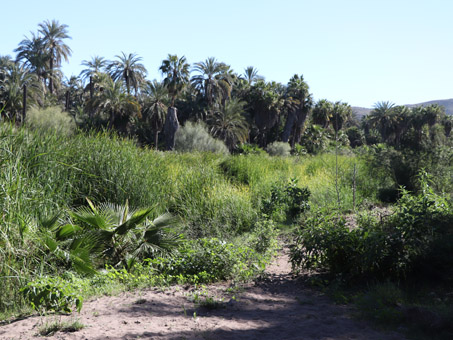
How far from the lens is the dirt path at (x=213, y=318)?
3664mm

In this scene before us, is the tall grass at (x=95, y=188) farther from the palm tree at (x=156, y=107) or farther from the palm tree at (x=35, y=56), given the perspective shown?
the palm tree at (x=35, y=56)

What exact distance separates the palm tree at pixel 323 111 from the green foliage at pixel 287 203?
4384cm

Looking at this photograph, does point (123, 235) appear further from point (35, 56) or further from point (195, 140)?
point (35, 56)

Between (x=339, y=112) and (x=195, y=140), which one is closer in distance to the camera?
(x=195, y=140)

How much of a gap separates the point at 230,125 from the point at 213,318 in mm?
37042

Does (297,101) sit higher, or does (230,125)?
(297,101)

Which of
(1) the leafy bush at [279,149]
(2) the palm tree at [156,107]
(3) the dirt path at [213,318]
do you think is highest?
(2) the palm tree at [156,107]

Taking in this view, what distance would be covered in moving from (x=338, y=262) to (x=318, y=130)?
1790 inches

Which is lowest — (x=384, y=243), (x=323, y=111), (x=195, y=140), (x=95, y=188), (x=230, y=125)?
(x=384, y=243)

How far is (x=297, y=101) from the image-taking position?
4397 cm

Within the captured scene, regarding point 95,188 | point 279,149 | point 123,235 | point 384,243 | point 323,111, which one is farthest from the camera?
point 323,111

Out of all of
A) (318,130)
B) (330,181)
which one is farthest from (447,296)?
(318,130)

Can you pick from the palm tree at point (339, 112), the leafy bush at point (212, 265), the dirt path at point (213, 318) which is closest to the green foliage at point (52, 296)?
the dirt path at point (213, 318)

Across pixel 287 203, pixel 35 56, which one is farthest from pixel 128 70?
pixel 287 203
